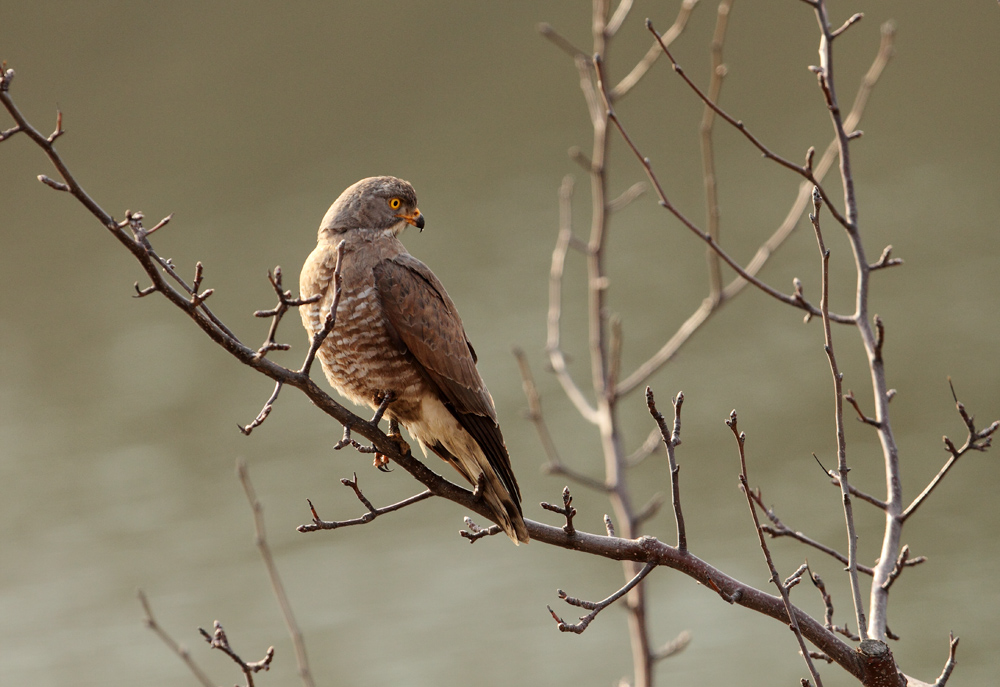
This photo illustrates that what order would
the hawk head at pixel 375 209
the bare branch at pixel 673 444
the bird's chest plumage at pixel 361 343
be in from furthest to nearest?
the hawk head at pixel 375 209 < the bird's chest plumage at pixel 361 343 < the bare branch at pixel 673 444

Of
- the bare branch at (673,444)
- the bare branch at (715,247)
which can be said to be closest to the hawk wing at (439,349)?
the bare branch at (715,247)

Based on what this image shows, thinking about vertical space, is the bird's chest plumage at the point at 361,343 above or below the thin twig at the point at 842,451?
above

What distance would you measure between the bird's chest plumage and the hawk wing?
1.3 inches

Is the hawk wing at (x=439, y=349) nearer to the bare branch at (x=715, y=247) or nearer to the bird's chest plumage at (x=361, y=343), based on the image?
the bird's chest plumage at (x=361, y=343)

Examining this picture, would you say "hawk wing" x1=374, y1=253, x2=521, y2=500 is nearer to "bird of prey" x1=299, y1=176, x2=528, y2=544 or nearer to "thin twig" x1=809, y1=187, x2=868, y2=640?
"bird of prey" x1=299, y1=176, x2=528, y2=544

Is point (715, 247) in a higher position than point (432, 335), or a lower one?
lower

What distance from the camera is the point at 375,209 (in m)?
Answer: 3.75

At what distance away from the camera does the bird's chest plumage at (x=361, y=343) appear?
11.0ft

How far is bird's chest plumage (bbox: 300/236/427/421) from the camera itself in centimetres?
335

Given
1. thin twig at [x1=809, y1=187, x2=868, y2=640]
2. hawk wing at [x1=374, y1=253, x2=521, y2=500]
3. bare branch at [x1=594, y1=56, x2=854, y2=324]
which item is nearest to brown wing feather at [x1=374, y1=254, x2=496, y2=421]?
hawk wing at [x1=374, y1=253, x2=521, y2=500]

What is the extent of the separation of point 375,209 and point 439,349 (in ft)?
2.12

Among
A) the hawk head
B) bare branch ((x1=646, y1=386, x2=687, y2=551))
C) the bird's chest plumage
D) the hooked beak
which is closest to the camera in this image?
bare branch ((x1=646, y1=386, x2=687, y2=551))

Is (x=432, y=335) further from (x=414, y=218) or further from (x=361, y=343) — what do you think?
(x=414, y=218)

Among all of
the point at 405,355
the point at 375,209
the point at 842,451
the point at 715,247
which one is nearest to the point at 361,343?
the point at 405,355
